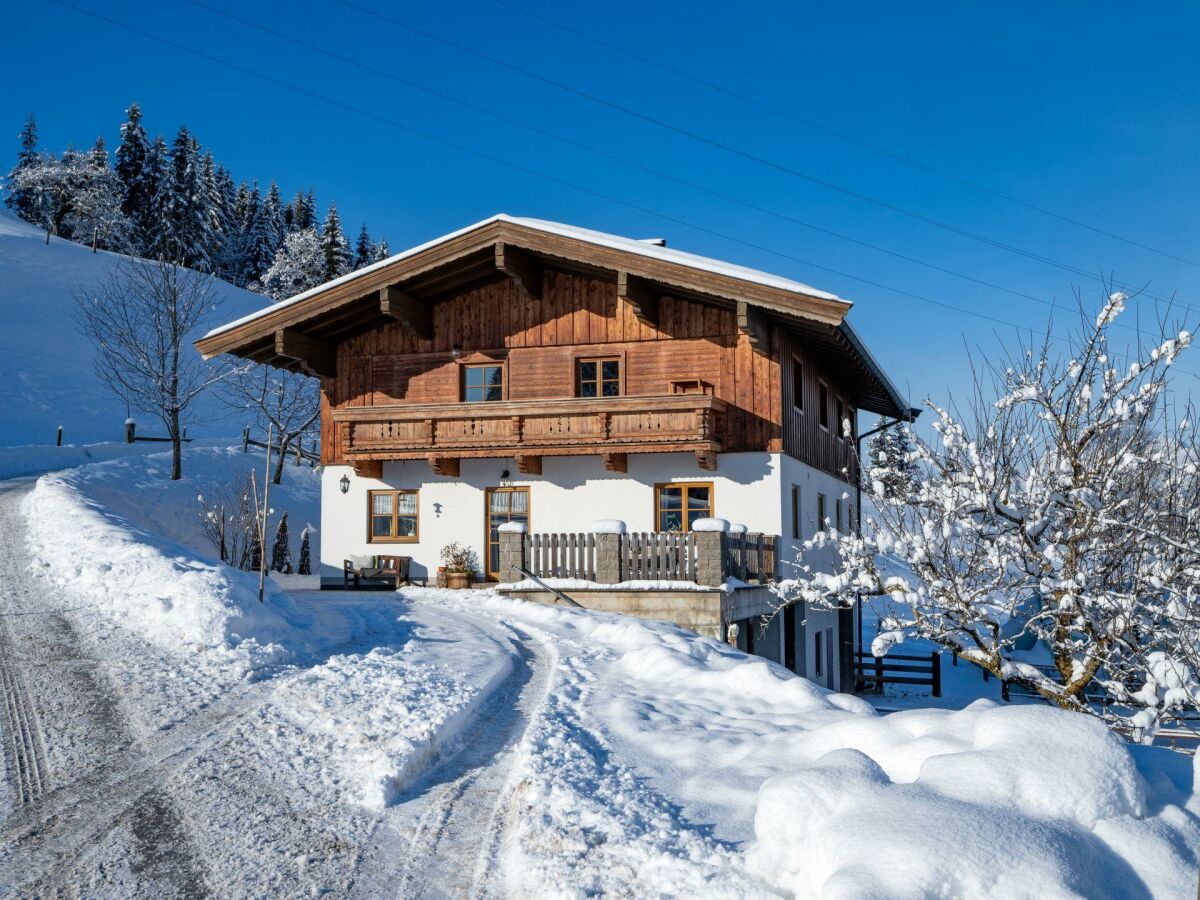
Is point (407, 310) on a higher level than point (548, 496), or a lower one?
higher

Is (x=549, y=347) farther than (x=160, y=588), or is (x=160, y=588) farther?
(x=549, y=347)

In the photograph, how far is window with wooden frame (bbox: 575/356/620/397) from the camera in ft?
72.8

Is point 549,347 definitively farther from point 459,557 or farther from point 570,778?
point 570,778

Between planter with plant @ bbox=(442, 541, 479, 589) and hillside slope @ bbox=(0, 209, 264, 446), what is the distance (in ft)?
117

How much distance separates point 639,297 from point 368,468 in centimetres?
761

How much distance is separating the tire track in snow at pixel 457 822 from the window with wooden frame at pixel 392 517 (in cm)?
1407

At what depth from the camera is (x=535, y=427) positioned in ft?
68.5

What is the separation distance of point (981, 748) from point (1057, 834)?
36.1 inches

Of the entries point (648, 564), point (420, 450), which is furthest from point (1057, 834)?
point (420, 450)

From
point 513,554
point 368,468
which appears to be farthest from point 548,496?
point 368,468

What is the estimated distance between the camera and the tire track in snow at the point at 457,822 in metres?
5.30

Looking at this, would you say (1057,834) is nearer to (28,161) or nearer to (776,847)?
(776,847)

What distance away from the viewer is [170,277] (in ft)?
128

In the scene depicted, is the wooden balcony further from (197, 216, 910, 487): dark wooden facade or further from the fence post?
the fence post
